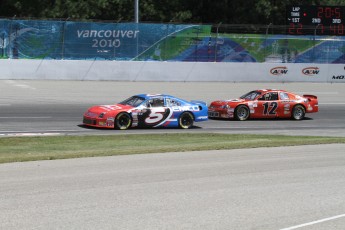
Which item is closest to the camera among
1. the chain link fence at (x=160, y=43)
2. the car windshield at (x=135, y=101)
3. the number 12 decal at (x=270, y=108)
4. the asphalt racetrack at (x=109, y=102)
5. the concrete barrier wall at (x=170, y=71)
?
the car windshield at (x=135, y=101)

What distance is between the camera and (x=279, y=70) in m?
37.7

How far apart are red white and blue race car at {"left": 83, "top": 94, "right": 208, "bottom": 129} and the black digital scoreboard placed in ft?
47.4

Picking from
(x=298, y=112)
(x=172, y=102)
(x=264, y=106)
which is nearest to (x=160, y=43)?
(x=264, y=106)

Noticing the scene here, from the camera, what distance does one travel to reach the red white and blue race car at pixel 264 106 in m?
25.8

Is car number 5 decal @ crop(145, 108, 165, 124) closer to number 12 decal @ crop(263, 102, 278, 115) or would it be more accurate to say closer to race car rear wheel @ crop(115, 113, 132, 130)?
race car rear wheel @ crop(115, 113, 132, 130)

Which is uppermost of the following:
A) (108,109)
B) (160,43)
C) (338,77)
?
(160,43)

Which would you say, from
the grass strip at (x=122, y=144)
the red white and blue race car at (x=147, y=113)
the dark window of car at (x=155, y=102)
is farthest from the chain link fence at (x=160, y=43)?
the grass strip at (x=122, y=144)

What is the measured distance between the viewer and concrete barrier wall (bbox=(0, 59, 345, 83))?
110 feet

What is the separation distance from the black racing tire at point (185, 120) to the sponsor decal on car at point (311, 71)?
16.7 meters

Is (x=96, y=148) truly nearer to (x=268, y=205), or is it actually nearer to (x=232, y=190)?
(x=232, y=190)

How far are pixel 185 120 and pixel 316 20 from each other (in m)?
15.6

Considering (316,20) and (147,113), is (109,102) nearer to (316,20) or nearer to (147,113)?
(147,113)

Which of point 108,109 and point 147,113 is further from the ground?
point 108,109

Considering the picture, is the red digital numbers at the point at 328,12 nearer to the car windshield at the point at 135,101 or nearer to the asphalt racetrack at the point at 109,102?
the asphalt racetrack at the point at 109,102
